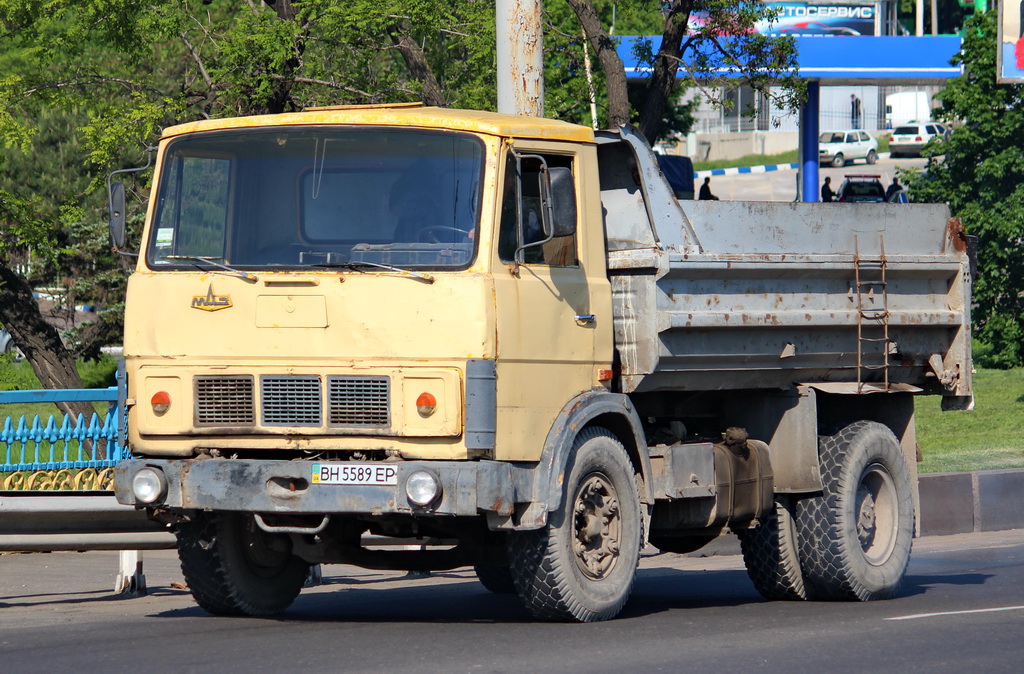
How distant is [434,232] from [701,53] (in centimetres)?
1157

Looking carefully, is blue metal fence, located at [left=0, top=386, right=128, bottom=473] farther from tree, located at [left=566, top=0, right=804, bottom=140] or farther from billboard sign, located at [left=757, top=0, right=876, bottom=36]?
billboard sign, located at [left=757, top=0, right=876, bottom=36]

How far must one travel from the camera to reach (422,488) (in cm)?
719

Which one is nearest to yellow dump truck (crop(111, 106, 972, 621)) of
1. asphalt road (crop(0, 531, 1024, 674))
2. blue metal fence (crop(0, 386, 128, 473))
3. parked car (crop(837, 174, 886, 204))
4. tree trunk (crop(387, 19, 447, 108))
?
asphalt road (crop(0, 531, 1024, 674))

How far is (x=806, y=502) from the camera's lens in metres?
9.80

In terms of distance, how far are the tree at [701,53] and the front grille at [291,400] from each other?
969 cm

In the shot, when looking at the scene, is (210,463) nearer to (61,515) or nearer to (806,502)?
(61,515)

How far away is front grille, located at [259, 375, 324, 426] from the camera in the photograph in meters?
7.47

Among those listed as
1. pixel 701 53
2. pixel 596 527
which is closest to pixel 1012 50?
pixel 701 53

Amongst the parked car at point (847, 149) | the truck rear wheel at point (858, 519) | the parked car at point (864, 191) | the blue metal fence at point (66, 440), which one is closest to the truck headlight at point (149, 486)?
the blue metal fence at point (66, 440)

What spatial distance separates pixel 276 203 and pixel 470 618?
2.63 m

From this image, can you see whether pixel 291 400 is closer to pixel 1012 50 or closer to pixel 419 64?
pixel 419 64

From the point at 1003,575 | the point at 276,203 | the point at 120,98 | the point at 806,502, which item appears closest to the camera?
the point at 276,203

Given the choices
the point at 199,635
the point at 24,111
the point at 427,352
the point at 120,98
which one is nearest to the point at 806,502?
the point at 427,352

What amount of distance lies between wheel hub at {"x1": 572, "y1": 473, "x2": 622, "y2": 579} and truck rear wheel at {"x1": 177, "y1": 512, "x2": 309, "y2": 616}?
174 cm
